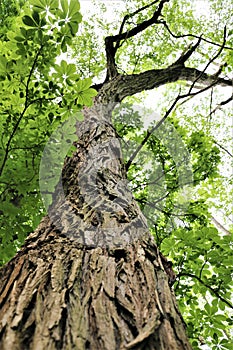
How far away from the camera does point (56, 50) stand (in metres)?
2.14

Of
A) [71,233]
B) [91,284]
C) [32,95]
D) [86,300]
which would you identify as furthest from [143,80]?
[86,300]

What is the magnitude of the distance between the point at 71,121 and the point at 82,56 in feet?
18.7

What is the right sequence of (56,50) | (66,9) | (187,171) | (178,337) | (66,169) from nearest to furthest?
(178,337) < (66,9) < (56,50) < (66,169) < (187,171)

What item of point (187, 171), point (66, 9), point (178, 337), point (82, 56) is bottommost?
point (178, 337)

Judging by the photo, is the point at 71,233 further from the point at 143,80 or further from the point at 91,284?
the point at 143,80

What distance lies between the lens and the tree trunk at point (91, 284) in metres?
0.94

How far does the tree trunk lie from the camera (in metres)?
0.94

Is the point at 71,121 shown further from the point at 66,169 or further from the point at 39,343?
the point at 39,343

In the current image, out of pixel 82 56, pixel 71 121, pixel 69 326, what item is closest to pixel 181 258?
pixel 71 121

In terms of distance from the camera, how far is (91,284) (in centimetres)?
123

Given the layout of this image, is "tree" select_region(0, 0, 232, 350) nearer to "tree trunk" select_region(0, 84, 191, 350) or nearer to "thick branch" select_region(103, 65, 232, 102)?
"tree trunk" select_region(0, 84, 191, 350)

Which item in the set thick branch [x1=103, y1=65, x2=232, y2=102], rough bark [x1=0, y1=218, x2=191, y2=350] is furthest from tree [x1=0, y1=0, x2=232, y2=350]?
thick branch [x1=103, y1=65, x2=232, y2=102]

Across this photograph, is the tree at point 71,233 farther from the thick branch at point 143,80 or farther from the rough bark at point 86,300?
the thick branch at point 143,80

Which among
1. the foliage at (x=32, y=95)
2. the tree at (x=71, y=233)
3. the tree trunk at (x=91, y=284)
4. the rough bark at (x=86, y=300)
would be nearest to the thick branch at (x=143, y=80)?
the tree at (x=71, y=233)
